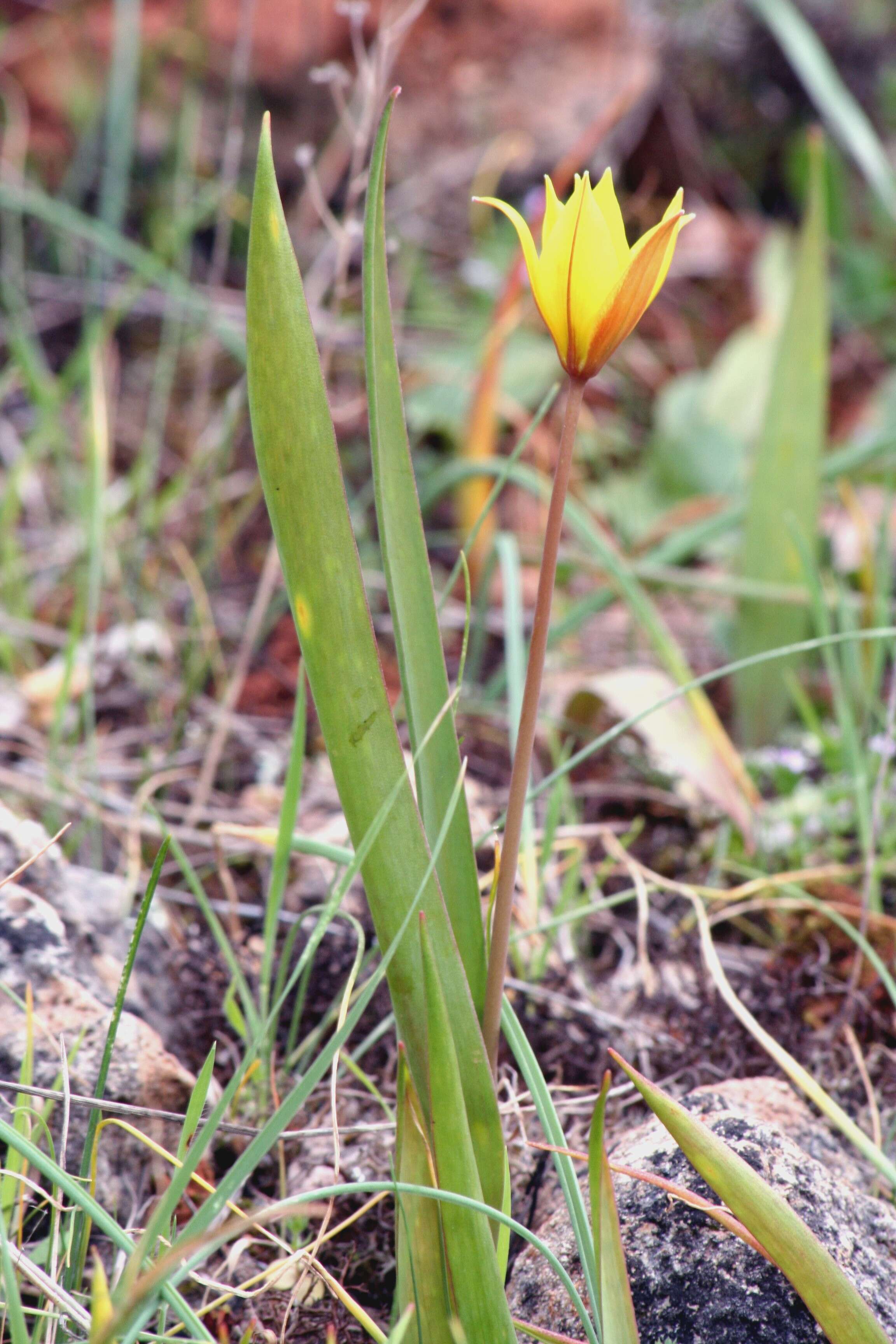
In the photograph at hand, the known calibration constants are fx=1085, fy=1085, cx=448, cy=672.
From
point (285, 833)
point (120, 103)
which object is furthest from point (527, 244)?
point (120, 103)

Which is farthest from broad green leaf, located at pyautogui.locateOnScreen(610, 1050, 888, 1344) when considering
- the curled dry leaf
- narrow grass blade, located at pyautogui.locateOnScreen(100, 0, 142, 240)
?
narrow grass blade, located at pyautogui.locateOnScreen(100, 0, 142, 240)

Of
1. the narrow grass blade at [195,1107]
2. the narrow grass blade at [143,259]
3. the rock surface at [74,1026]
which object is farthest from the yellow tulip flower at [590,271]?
the narrow grass blade at [143,259]

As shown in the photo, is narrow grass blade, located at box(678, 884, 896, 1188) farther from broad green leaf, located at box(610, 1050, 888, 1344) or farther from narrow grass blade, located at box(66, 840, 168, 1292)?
narrow grass blade, located at box(66, 840, 168, 1292)

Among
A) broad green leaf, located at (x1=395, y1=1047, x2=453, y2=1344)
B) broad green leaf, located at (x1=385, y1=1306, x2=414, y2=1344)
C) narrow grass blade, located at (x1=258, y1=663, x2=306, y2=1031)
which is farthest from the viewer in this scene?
narrow grass blade, located at (x1=258, y1=663, x2=306, y2=1031)

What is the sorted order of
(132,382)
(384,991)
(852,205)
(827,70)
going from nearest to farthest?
(384,991), (827,70), (132,382), (852,205)

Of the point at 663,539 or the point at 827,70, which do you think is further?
the point at 663,539

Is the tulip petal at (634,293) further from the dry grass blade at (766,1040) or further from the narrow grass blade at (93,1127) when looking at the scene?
the dry grass blade at (766,1040)

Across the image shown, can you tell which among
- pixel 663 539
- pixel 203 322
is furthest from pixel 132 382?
pixel 663 539

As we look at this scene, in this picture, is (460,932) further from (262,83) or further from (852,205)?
(852,205)
